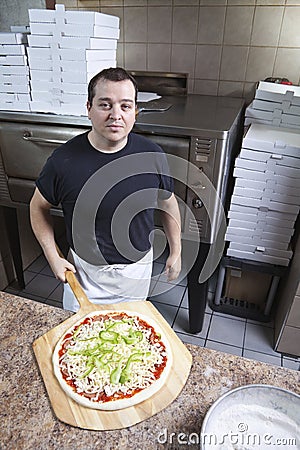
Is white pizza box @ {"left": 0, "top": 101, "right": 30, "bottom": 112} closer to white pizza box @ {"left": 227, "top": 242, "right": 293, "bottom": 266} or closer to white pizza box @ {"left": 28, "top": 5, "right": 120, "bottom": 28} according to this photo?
white pizza box @ {"left": 28, "top": 5, "right": 120, "bottom": 28}

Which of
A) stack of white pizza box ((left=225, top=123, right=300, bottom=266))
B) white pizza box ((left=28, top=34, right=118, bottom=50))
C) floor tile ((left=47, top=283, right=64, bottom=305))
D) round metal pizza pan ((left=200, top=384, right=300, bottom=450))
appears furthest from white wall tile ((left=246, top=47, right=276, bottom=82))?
round metal pizza pan ((left=200, top=384, right=300, bottom=450))

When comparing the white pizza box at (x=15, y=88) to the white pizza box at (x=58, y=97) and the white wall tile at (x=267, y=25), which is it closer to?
the white pizza box at (x=58, y=97)

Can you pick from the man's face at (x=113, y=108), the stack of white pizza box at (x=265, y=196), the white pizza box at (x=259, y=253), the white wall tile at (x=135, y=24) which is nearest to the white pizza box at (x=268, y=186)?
the stack of white pizza box at (x=265, y=196)

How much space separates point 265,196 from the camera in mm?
1496

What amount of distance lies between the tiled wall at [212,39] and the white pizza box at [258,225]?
2.66 ft

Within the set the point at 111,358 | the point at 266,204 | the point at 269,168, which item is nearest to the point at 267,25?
the point at 269,168

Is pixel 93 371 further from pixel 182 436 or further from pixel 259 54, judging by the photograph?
pixel 259 54

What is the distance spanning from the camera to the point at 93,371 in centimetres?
66

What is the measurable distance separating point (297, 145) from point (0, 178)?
1328 millimetres

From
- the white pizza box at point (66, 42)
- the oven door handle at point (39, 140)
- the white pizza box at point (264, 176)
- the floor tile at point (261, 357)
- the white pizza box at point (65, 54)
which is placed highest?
the white pizza box at point (66, 42)

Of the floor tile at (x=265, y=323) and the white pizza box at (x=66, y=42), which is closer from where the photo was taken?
the white pizza box at (x=66, y=42)

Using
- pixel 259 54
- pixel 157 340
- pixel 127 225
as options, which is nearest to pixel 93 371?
pixel 157 340

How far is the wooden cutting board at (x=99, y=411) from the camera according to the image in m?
0.59

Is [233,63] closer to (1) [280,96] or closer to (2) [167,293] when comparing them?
(1) [280,96]
